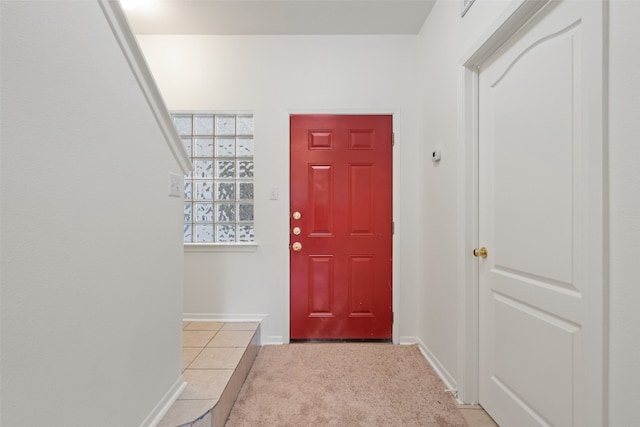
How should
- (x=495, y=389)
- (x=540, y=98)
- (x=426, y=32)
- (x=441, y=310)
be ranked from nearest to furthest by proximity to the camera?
(x=540, y=98), (x=495, y=389), (x=441, y=310), (x=426, y=32)

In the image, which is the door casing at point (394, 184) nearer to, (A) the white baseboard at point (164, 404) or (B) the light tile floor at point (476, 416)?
(B) the light tile floor at point (476, 416)

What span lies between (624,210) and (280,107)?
2177mm

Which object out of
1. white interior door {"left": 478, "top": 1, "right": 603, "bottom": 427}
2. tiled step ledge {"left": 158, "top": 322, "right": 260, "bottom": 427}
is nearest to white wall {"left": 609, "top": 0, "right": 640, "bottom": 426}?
white interior door {"left": 478, "top": 1, "right": 603, "bottom": 427}

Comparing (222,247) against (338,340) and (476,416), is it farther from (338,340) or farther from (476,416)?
(476,416)

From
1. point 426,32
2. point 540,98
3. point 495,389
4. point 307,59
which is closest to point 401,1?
point 426,32

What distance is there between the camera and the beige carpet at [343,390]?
148cm

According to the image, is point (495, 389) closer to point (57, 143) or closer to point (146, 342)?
point (146, 342)

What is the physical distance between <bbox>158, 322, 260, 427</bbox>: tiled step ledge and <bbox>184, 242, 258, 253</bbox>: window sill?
0.67 meters

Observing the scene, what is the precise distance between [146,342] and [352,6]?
2412 millimetres

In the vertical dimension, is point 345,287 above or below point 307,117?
below

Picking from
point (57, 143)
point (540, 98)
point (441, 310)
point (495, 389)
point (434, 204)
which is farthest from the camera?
point (434, 204)

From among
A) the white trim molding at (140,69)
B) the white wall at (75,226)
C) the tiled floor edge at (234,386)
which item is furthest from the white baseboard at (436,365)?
the white trim molding at (140,69)

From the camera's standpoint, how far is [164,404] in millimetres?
1244

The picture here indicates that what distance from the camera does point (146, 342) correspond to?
1.12 metres
